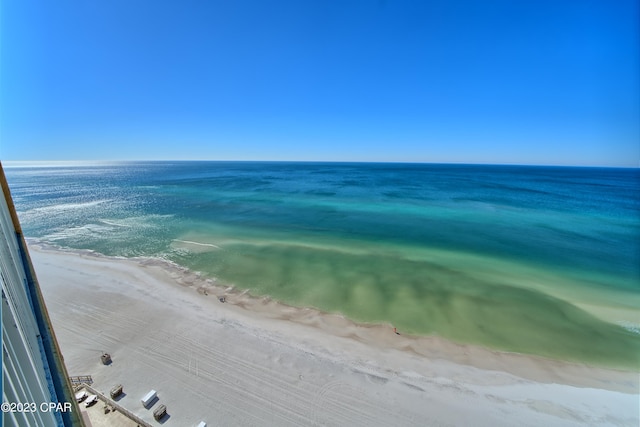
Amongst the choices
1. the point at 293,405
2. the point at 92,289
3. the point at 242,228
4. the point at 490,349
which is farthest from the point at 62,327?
the point at 490,349

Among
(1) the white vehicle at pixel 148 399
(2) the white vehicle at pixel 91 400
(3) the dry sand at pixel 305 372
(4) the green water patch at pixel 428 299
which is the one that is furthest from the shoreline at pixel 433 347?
(2) the white vehicle at pixel 91 400

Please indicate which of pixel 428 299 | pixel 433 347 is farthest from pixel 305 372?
pixel 428 299

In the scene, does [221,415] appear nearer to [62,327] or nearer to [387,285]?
[62,327]

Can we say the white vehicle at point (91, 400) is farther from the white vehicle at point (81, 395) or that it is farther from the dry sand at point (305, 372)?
the dry sand at point (305, 372)

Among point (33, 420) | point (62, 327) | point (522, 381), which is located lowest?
point (522, 381)

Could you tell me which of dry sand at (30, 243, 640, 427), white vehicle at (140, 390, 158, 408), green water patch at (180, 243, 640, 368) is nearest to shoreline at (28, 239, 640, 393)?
dry sand at (30, 243, 640, 427)

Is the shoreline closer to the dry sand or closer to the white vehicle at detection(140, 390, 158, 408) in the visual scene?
the dry sand
